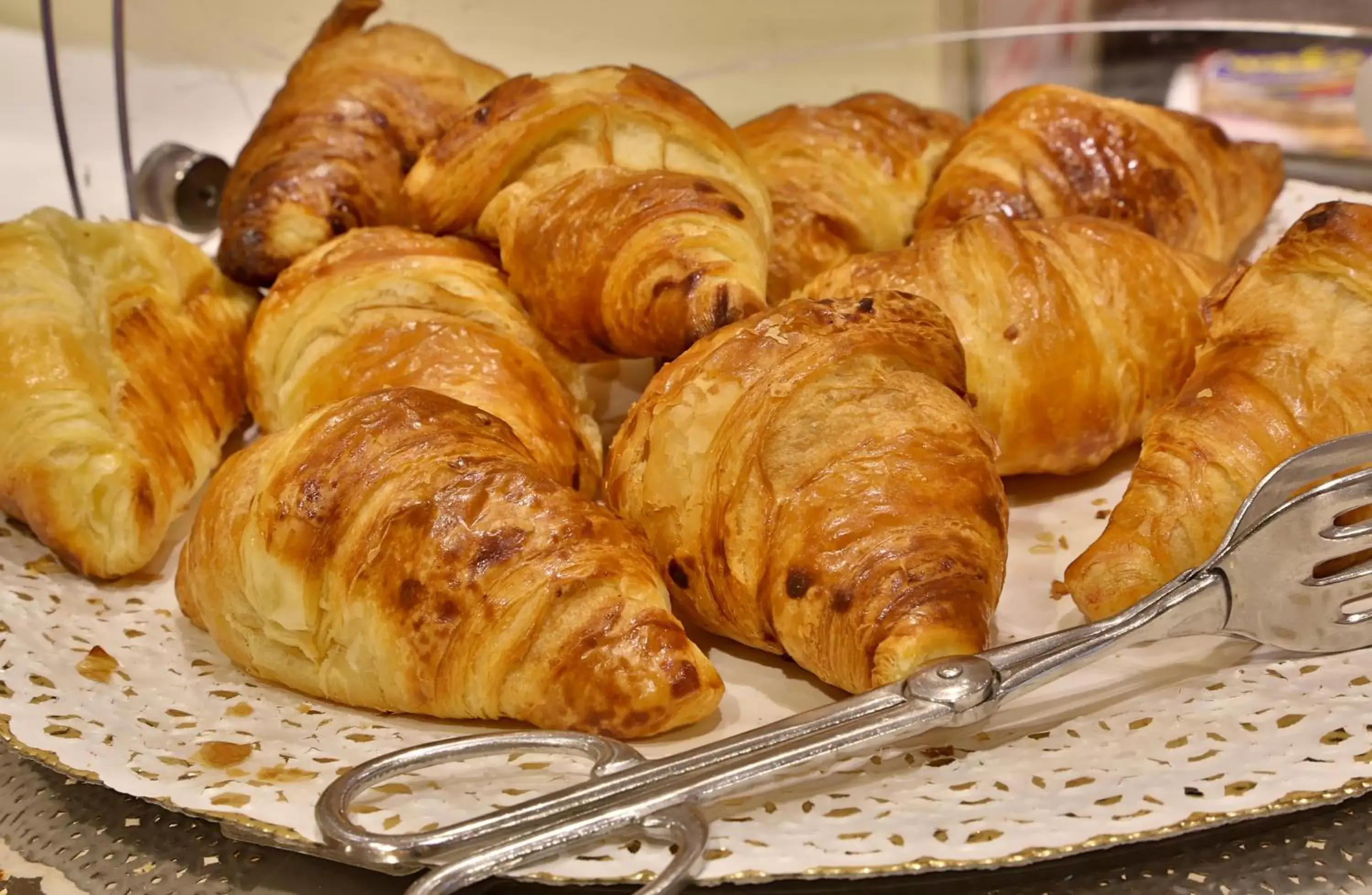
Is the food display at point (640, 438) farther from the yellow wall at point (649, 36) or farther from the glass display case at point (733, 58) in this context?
the yellow wall at point (649, 36)

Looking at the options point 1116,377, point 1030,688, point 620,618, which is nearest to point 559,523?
point 620,618

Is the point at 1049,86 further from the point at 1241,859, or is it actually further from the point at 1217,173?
the point at 1241,859

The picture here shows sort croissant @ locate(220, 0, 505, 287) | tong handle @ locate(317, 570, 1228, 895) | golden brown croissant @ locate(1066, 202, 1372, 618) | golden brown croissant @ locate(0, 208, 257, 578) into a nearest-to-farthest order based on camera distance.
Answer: tong handle @ locate(317, 570, 1228, 895) < golden brown croissant @ locate(1066, 202, 1372, 618) < golden brown croissant @ locate(0, 208, 257, 578) < croissant @ locate(220, 0, 505, 287)

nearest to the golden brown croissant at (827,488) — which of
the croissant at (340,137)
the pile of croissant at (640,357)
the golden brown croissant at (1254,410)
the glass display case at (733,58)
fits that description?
the pile of croissant at (640,357)

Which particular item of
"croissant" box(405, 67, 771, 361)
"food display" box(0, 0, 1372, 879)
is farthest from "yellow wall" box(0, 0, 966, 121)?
"croissant" box(405, 67, 771, 361)

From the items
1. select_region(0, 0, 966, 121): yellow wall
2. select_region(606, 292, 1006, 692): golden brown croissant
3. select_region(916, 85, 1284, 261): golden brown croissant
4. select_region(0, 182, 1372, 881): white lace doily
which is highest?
select_region(0, 0, 966, 121): yellow wall

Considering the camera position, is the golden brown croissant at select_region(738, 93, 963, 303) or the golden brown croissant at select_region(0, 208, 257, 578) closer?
the golden brown croissant at select_region(0, 208, 257, 578)

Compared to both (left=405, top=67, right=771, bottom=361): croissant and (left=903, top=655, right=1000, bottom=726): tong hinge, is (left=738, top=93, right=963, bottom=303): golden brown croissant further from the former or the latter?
(left=903, top=655, right=1000, bottom=726): tong hinge

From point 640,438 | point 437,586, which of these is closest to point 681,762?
point 437,586
